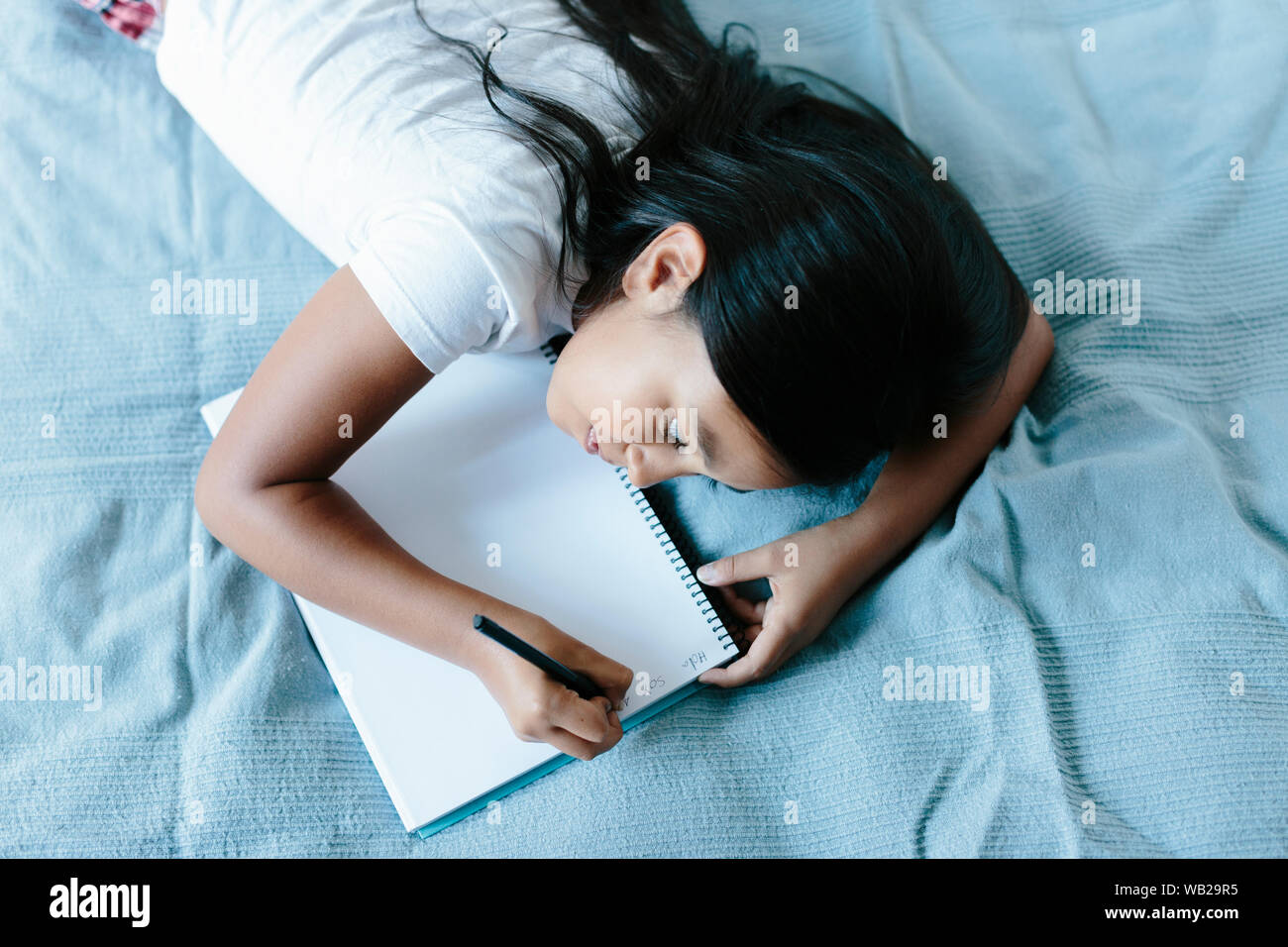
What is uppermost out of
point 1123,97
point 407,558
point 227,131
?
point 1123,97

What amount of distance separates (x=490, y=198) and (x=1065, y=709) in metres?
0.56

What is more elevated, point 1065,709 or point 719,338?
point 719,338

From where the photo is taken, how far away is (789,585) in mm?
758

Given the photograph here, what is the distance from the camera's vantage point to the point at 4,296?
Answer: 2.88 ft

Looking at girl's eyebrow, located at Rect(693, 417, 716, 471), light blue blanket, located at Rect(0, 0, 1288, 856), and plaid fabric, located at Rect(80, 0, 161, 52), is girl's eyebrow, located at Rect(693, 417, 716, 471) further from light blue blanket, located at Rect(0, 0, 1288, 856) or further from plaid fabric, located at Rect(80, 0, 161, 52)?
plaid fabric, located at Rect(80, 0, 161, 52)

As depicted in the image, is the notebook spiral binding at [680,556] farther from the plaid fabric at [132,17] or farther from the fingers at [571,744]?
the plaid fabric at [132,17]

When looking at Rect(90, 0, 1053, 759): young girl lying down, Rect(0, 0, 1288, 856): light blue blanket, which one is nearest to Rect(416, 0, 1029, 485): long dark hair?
Rect(90, 0, 1053, 759): young girl lying down

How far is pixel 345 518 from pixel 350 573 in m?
0.05

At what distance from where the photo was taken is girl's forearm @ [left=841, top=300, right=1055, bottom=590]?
77 cm

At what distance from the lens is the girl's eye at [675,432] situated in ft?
2.17

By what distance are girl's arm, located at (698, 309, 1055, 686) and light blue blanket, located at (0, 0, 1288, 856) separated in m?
0.02

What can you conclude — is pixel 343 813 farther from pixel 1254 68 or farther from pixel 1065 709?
pixel 1254 68

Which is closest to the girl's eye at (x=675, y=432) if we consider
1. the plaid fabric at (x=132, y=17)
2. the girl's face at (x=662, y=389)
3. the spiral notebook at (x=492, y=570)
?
the girl's face at (x=662, y=389)
